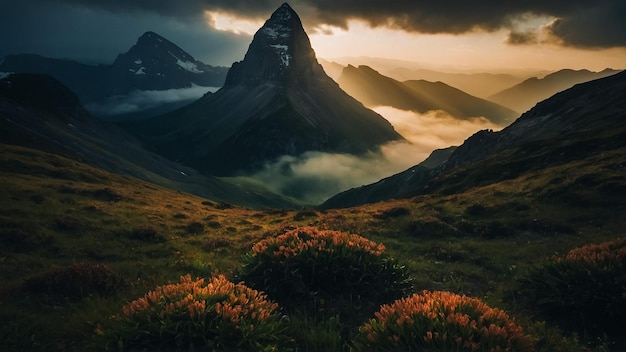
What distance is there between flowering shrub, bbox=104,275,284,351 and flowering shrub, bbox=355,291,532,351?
6.17 ft

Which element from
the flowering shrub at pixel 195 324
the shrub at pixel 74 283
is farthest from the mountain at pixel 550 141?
the shrub at pixel 74 283

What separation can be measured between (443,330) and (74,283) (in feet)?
33.8

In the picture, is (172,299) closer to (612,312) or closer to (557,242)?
(612,312)

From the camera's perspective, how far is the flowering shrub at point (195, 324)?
705 centimetres

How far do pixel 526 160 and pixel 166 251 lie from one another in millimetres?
49074

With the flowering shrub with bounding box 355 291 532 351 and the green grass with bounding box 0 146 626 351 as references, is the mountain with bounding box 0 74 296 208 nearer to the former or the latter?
the green grass with bounding box 0 146 626 351

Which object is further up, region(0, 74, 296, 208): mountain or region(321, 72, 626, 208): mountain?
region(321, 72, 626, 208): mountain

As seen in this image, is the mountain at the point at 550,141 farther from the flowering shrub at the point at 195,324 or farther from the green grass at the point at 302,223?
the flowering shrub at the point at 195,324

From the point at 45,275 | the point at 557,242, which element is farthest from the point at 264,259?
the point at 557,242

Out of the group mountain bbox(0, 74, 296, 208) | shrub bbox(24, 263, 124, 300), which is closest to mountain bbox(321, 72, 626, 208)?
shrub bbox(24, 263, 124, 300)

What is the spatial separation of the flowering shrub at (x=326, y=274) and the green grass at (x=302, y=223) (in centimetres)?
137

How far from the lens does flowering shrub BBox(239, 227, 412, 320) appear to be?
10.3 meters

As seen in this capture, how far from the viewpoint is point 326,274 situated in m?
10.8

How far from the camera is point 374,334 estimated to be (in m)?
7.06
